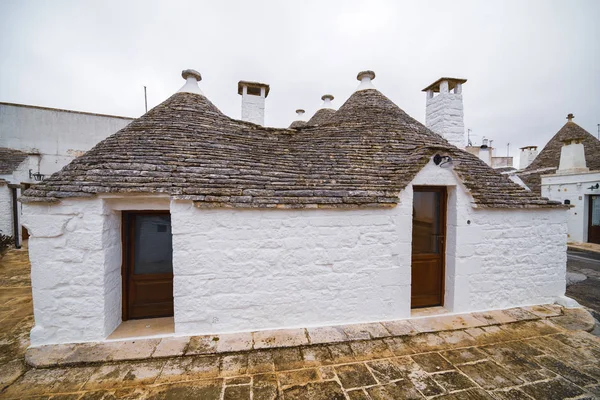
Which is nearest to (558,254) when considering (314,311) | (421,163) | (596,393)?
(596,393)

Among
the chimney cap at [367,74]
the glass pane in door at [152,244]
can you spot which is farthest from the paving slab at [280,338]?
the chimney cap at [367,74]

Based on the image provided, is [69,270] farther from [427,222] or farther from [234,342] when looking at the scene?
[427,222]

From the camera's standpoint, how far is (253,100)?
7.87 m

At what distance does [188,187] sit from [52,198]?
68.4 inches

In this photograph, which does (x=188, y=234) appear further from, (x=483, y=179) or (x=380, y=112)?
(x=483, y=179)

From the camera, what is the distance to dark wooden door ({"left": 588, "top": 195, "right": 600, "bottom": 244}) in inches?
431

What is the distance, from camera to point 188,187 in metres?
3.55

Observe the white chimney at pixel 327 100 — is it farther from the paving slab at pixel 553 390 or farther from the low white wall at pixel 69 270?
the paving slab at pixel 553 390

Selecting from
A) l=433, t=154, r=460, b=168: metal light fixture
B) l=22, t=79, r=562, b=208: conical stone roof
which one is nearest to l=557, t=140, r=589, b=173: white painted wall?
l=22, t=79, r=562, b=208: conical stone roof

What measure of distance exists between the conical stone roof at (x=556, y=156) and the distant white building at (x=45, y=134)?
24.2 meters

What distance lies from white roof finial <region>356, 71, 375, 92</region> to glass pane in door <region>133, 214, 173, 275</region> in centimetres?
592

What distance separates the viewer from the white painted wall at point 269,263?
11.0 ft

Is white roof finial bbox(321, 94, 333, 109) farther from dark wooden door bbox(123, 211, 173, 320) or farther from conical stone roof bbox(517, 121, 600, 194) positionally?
conical stone roof bbox(517, 121, 600, 194)

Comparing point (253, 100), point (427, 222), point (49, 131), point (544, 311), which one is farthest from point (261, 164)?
point (49, 131)
